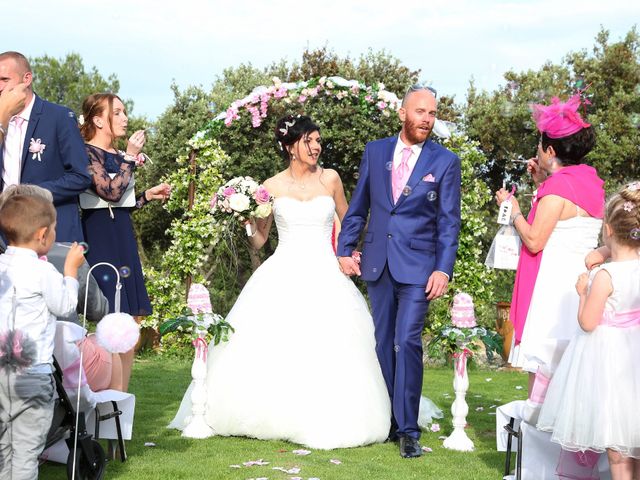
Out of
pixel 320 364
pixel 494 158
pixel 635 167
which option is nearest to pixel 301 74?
pixel 494 158

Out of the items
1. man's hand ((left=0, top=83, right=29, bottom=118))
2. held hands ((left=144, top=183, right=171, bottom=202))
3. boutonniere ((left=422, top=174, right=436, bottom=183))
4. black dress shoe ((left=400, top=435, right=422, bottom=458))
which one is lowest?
black dress shoe ((left=400, top=435, right=422, bottom=458))

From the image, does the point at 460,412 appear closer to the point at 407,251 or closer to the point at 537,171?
the point at 407,251

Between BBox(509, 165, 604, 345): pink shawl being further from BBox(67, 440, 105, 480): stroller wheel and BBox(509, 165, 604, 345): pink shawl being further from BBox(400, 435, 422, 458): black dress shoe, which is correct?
BBox(67, 440, 105, 480): stroller wheel

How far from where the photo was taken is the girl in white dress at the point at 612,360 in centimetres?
430

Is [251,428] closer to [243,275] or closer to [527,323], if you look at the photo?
[527,323]

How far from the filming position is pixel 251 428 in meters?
6.50

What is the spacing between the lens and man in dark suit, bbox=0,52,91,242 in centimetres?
577

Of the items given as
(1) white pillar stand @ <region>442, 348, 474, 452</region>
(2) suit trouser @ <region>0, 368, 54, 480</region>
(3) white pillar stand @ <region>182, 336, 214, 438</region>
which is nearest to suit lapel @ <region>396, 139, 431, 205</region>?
(1) white pillar stand @ <region>442, 348, 474, 452</region>

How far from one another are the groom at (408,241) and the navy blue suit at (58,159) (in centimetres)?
215

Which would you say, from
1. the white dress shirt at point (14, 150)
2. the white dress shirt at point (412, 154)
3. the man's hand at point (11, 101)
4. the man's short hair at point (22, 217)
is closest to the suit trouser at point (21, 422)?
the man's short hair at point (22, 217)

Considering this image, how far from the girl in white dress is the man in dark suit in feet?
11.0

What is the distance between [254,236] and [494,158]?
11862 mm

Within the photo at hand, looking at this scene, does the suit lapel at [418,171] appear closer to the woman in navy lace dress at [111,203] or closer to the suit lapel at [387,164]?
the suit lapel at [387,164]

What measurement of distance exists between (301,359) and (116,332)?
7.08ft
